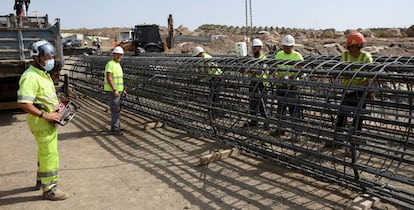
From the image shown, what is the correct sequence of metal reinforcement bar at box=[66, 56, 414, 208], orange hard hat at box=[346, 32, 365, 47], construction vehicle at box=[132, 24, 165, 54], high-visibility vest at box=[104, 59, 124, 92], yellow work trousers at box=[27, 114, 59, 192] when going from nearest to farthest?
metal reinforcement bar at box=[66, 56, 414, 208], yellow work trousers at box=[27, 114, 59, 192], orange hard hat at box=[346, 32, 365, 47], high-visibility vest at box=[104, 59, 124, 92], construction vehicle at box=[132, 24, 165, 54]

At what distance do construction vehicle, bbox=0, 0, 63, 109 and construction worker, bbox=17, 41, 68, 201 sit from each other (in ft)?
17.3

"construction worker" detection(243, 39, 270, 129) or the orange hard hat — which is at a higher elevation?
the orange hard hat

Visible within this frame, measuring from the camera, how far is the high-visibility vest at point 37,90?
163 inches

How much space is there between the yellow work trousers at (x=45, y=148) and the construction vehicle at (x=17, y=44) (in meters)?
5.41

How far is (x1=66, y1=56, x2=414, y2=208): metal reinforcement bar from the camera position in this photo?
405 cm

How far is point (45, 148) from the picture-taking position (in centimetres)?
439

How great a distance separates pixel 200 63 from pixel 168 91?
3.69 feet

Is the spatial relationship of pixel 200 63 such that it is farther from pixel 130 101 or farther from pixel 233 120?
pixel 130 101

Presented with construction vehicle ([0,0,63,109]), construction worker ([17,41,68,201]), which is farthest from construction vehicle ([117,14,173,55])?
construction worker ([17,41,68,201])

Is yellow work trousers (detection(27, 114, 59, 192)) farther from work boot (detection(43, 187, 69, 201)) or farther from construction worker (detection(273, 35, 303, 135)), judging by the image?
construction worker (detection(273, 35, 303, 135))

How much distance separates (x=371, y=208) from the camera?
4.05 m

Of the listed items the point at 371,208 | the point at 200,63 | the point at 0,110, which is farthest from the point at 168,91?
the point at 0,110

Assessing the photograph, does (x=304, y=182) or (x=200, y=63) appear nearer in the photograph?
(x=304, y=182)

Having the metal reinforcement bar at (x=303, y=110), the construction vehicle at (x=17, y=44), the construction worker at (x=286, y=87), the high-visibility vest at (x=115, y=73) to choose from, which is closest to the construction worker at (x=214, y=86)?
the metal reinforcement bar at (x=303, y=110)
